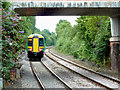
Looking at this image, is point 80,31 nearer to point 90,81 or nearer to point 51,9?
point 51,9

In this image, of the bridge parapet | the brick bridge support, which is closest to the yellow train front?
the bridge parapet

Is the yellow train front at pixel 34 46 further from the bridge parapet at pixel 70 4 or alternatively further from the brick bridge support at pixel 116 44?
the brick bridge support at pixel 116 44

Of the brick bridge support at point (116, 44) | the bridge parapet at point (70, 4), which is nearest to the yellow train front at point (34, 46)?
the bridge parapet at point (70, 4)

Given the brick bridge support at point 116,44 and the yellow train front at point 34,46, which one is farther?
the yellow train front at point 34,46

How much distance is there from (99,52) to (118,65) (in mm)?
2891

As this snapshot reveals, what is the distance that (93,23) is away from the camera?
16.7m

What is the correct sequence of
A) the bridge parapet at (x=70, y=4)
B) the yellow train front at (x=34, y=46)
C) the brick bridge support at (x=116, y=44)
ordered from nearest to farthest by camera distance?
the bridge parapet at (x=70, y=4) < the brick bridge support at (x=116, y=44) < the yellow train front at (x=34, y=46)

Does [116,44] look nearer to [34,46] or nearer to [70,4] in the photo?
[70,4]

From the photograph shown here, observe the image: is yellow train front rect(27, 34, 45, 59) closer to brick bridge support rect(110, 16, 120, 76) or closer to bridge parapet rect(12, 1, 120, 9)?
bridge parapet rect(12, 1, 120, 9)

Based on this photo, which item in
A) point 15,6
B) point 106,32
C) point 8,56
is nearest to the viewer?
point 8,56

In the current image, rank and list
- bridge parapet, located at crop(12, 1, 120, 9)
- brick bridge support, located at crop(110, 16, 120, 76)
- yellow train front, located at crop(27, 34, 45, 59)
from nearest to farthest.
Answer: bridge parapet, located at crop(12, 1, 120, 9) < brick bridge support, located at crop(110, 16, 120, 76) < yellow train front, located at crop(27, 34, 45, 59)

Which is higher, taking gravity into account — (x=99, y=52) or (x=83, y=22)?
(x=83, y=22)

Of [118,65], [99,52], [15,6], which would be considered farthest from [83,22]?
[15,6]

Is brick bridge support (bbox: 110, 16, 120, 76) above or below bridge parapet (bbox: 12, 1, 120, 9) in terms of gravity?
below
